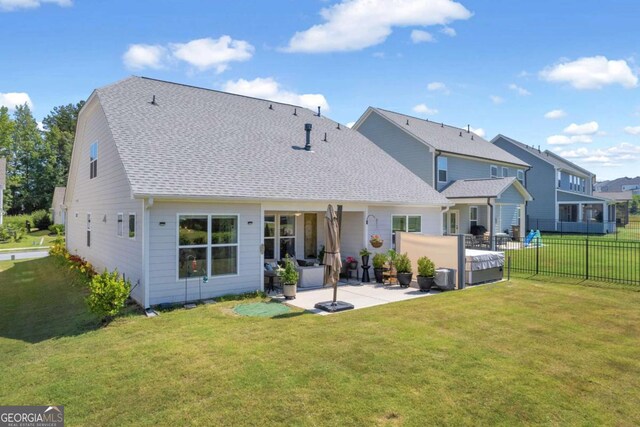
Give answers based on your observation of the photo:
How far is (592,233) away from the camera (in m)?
32.9

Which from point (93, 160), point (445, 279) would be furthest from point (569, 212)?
point (93, 160)

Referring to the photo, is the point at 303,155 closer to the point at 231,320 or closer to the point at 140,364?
the point at 231,320

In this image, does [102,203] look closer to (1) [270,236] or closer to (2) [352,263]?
(1) [270,236]

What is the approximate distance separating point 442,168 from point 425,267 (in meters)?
14.4

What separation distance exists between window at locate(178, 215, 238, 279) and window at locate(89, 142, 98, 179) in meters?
6.64

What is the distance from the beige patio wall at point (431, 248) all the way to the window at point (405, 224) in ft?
2.60

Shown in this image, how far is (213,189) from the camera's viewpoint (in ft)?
32.6

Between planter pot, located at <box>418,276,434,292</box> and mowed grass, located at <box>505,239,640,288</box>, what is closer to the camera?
planter pot, located at <box>418,276,434,292</box>

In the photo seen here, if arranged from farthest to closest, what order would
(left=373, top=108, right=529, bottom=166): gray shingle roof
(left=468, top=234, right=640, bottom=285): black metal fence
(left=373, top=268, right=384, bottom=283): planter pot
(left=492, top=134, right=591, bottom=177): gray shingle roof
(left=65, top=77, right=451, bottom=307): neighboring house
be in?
(left=492, top=134, right=591, bottom=177): gray shingle roof
(left=373, top=108, right=529, bottom=166): gray shingle roof
(left=468, top=234, right=640, bottom=285): black metal fence
(left=373, top=268, right=384, bottom=283): planter pot
(left=65, top=77, right=451, bottom=307): neighboring house

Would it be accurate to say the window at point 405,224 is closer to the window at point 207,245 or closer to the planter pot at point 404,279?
the planter pot at point 404,279

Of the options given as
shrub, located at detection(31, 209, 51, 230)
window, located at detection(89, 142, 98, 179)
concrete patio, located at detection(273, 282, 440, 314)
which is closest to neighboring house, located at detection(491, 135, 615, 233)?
concrete patio, located at detection(273, 282, 440, 314)

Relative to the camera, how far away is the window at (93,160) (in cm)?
1387

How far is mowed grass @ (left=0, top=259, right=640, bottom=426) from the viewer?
4.51m

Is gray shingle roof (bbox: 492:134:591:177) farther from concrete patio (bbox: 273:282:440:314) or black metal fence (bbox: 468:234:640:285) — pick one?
concrete patio (bbox: 273:282:440:314)
